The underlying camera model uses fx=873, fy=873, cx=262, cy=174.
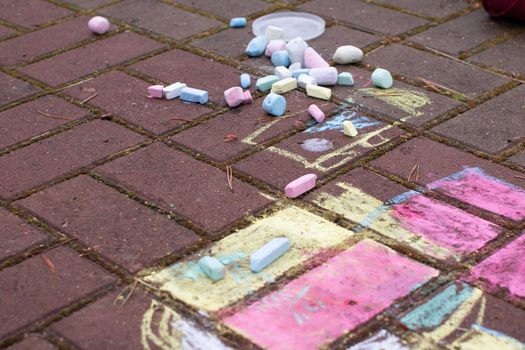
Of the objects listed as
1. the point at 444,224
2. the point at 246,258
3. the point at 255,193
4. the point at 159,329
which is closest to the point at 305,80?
the point at 255,193

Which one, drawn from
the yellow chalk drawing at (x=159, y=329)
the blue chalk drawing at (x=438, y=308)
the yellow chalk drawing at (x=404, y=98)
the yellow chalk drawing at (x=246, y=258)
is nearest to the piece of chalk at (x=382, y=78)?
the yellow chalk drawing at (x=404, y=98)

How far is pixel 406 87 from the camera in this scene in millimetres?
4285

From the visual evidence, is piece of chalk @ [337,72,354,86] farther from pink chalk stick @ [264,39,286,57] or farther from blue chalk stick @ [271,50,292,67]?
pink chalk stick @ [264,39,286,57]

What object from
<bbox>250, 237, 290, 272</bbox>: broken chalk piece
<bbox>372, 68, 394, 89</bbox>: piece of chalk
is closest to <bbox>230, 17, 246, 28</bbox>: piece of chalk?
<bbox>372, 68, 394, 89</bbox>: piece of chalk

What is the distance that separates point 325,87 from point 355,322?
1772mm

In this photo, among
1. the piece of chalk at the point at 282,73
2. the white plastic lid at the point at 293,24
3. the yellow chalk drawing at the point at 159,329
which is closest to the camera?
the yellow chalk drawing at the point at 159,329

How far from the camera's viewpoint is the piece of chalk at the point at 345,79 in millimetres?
4270

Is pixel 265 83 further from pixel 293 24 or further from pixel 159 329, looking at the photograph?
pixel 159 329

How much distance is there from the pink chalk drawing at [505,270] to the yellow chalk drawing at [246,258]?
0.49 metres

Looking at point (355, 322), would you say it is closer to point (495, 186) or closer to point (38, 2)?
point (495, 186)

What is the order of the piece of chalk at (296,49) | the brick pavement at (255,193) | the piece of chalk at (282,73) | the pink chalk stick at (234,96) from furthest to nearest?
the piece of chalk at (296,49) < the piece of chalk at (282,73) < the pink chalk stick at (234,96) < the brick pavement at (255,193)

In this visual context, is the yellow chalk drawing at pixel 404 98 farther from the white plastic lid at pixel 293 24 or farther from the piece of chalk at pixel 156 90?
the piece of chalk at pixel 156 90

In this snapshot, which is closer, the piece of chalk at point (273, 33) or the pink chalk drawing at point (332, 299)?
the pink chalk drawing at point (332, 299)

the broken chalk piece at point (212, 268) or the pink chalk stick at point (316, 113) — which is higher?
the pink chalk stick at point (316, 113)
